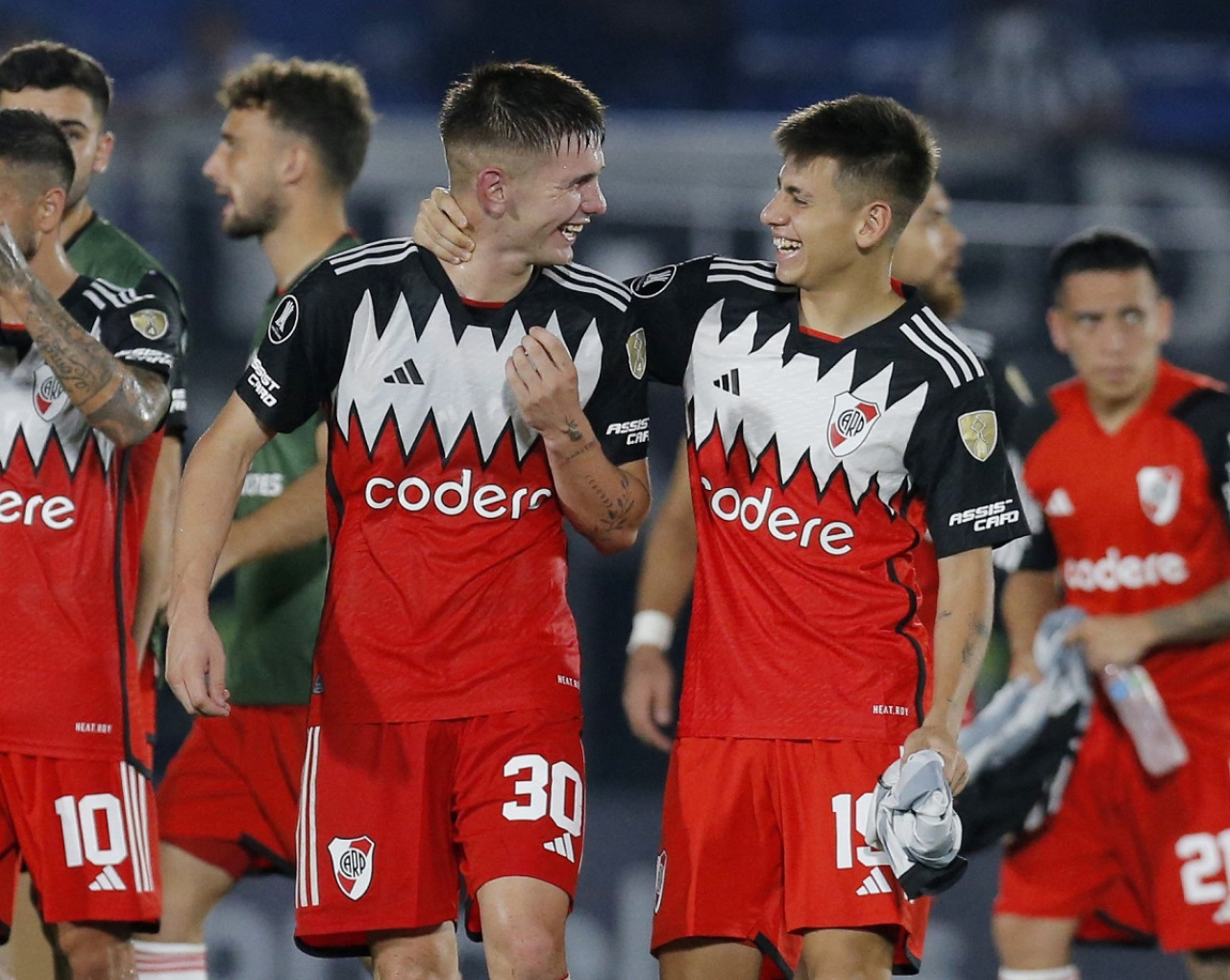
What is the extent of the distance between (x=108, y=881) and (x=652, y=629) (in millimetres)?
1218

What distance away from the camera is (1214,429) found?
5277 mm

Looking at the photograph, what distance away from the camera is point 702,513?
3.81 metres

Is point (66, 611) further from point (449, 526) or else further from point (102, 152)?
point (102, 152)

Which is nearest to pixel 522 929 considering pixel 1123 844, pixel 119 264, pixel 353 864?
pixel 353 864

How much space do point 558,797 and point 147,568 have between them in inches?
45.0

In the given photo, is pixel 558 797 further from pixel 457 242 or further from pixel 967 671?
pixel 457 242

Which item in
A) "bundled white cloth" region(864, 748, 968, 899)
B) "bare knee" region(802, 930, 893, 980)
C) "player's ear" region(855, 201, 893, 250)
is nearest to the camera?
"bundled white cloth" region(864, 748, 968, 899)

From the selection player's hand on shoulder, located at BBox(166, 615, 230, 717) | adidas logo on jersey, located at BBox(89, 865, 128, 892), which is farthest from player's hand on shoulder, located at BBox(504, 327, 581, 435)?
adidas logo on jersey, located at BBox(89, 865, 128, 892)

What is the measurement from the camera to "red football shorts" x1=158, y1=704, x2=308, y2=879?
15.3ft

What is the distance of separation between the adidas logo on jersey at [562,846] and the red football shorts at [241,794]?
1202 millimetres

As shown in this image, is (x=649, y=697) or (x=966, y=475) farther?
(x=649, y=697)

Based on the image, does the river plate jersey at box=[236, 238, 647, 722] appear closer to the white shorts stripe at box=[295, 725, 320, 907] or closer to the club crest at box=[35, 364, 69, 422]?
the white shorts stripe at box=[295, 725, 320, 907]

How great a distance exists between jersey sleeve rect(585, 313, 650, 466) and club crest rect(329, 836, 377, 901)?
2.80 feet

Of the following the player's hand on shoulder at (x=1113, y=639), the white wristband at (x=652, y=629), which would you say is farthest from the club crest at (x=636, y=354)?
the player's hand on shoulder at (x=1113, y=639)
